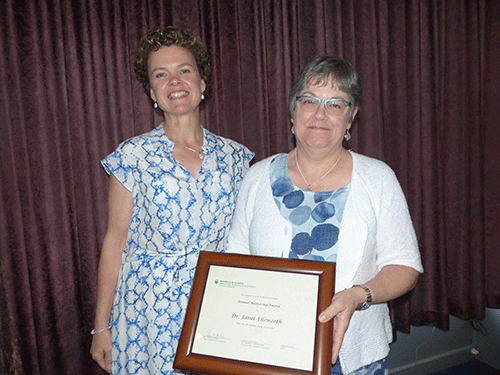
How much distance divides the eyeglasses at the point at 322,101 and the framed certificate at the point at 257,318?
626 mm

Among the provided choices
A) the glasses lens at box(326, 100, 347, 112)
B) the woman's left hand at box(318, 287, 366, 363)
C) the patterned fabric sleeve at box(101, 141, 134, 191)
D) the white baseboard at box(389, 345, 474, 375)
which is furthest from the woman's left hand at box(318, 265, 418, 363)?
the white baseboard at box(389, 345, 474, 375)

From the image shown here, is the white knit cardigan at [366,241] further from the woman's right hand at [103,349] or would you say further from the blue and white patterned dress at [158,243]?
the woman's right hand at [103,349]

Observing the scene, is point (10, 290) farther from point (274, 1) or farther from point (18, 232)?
point (274, 1)

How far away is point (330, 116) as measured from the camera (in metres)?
1.48

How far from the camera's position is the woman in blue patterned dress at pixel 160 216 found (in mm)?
1624

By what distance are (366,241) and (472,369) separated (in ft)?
7.96

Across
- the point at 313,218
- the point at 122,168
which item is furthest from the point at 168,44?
the point at 313,218

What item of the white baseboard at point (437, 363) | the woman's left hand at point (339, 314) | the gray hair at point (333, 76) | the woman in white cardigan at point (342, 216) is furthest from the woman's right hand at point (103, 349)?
the white baseboard at point (437, 363)

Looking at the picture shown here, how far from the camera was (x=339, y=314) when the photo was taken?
119cm

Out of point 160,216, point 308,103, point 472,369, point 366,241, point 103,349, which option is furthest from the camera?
point 472,369

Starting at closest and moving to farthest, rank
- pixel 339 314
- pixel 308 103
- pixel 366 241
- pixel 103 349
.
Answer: pixel 339 314 < pixel 366 241 < pixel 308 103 < pixel 103 349

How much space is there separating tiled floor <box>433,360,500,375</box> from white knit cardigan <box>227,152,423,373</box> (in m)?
2.01

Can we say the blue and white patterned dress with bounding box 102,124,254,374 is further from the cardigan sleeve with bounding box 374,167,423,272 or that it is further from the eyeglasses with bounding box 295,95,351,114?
the cardigan sleeve with bounding box 374,167,423,272

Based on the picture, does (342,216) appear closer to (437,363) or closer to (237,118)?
(237,118)
